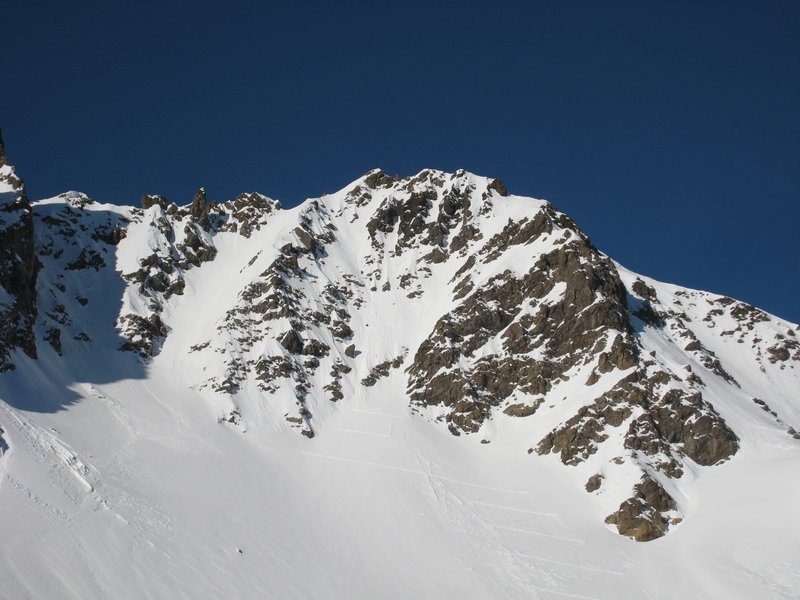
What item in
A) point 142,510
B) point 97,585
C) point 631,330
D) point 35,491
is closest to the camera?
point 97,585

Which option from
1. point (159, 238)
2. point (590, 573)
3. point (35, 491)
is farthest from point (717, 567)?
point (159, 238)

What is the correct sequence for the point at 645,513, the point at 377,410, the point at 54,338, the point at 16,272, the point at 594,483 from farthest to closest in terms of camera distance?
the point at 377,410 < the point at 54,338 < the point at 16,272 < the point at 594,483 < the point at 645,513

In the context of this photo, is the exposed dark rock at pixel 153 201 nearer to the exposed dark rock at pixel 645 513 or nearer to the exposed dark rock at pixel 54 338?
the exposed dark rock at pixel 54 338

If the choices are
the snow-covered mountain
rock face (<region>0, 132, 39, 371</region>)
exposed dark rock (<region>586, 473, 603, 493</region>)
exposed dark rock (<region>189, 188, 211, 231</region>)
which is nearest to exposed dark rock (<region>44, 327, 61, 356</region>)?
the snow-covered mountain

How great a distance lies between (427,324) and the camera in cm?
8225

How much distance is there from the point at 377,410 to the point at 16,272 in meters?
38.8

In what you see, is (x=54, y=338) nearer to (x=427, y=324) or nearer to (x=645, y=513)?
(x=427, y=324)

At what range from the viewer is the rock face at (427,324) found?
196 ft

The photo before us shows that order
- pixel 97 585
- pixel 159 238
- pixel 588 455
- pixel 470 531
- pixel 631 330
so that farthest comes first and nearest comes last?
pixel 159 238 → pixel 631 330 → pixel 588 455 → pixel 470 531 → pixel 97 585

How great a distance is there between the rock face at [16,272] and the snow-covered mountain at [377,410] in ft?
0.88

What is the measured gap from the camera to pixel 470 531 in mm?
49531

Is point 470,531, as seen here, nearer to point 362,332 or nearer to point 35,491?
point 35,491

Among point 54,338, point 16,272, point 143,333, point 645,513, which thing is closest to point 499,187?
point 143,333

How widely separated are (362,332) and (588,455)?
33468mm
